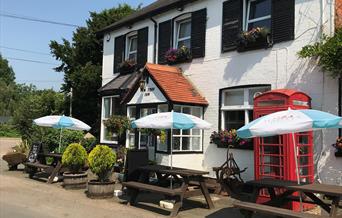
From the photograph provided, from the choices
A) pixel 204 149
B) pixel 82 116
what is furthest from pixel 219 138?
pixel 82 116

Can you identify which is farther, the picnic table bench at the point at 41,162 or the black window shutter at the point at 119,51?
the black window shutter at the point at 119,51

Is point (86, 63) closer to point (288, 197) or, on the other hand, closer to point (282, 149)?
point (282, 149)

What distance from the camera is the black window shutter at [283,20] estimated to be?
11742 mm

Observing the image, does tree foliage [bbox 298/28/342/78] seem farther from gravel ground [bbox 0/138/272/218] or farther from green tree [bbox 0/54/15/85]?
green tree [bbox 0/54/15/85]

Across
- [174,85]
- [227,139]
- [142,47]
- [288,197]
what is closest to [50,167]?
[174,85]

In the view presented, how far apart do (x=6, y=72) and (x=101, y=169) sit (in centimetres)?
9924

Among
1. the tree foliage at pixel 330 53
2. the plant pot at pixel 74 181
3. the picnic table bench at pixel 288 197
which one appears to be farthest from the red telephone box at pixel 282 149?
the plant pot at pixel 74 181

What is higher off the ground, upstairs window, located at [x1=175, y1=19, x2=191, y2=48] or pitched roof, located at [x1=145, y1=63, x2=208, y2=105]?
upstairs window, located at [x1=175, y1=19, x2=191, y2=48]

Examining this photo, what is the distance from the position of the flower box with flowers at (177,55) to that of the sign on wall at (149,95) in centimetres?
165

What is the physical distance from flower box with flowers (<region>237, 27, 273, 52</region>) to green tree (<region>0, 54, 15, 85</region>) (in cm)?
9602

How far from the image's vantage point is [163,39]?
16.5 metres

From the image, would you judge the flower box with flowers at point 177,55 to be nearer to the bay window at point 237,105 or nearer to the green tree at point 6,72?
the bay window at point 237,105

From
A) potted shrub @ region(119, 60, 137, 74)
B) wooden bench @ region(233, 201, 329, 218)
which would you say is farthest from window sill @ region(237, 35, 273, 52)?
potted shrub @ region(119, 60, 137, 74)

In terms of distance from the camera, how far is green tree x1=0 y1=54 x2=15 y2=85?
101 m
